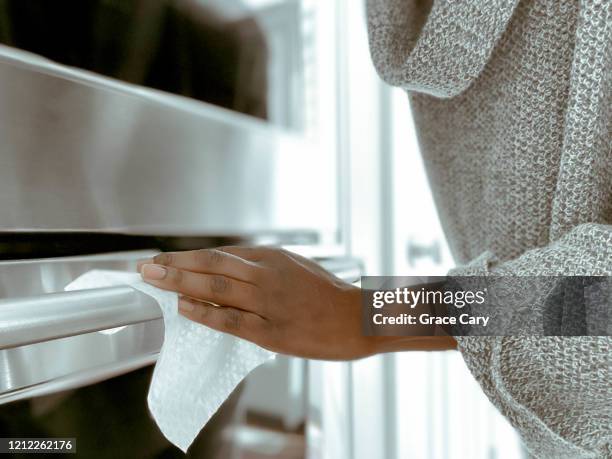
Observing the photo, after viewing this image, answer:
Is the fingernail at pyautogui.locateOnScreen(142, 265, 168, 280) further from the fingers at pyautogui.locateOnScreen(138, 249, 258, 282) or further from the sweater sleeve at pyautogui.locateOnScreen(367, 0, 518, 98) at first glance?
the sweater sleeve at pyautogui.locateOnScreen(367, 0, 518, 98)

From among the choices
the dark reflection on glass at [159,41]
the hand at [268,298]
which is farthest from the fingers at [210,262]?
the dark reflection on glass at [159,41]

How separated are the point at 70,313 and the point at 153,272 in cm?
5

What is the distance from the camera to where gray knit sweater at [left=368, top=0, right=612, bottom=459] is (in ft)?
0.82

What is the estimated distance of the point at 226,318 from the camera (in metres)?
0.25

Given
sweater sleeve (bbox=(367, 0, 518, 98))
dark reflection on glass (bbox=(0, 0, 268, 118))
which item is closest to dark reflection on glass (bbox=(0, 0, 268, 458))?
dark reflection on glass (bbox=(0, 0, 268, 118))

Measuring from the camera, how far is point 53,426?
232 millimetres

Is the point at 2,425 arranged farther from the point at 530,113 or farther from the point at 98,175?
the point at 530,113

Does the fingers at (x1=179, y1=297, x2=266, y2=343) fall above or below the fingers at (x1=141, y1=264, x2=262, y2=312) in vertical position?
below

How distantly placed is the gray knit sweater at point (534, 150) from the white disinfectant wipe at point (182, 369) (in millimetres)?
122

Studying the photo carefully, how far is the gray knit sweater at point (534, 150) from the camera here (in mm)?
250

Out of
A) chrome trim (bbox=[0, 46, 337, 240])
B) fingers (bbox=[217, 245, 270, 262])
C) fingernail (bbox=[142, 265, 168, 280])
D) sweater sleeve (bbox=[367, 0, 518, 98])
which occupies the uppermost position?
sweater sleeve (bbox=[367, 0, 518, 98])

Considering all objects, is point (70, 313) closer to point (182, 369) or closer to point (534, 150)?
point (182, 369)

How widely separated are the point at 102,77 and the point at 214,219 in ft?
0.37

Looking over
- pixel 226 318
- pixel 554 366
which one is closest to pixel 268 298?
pixel 226 318
